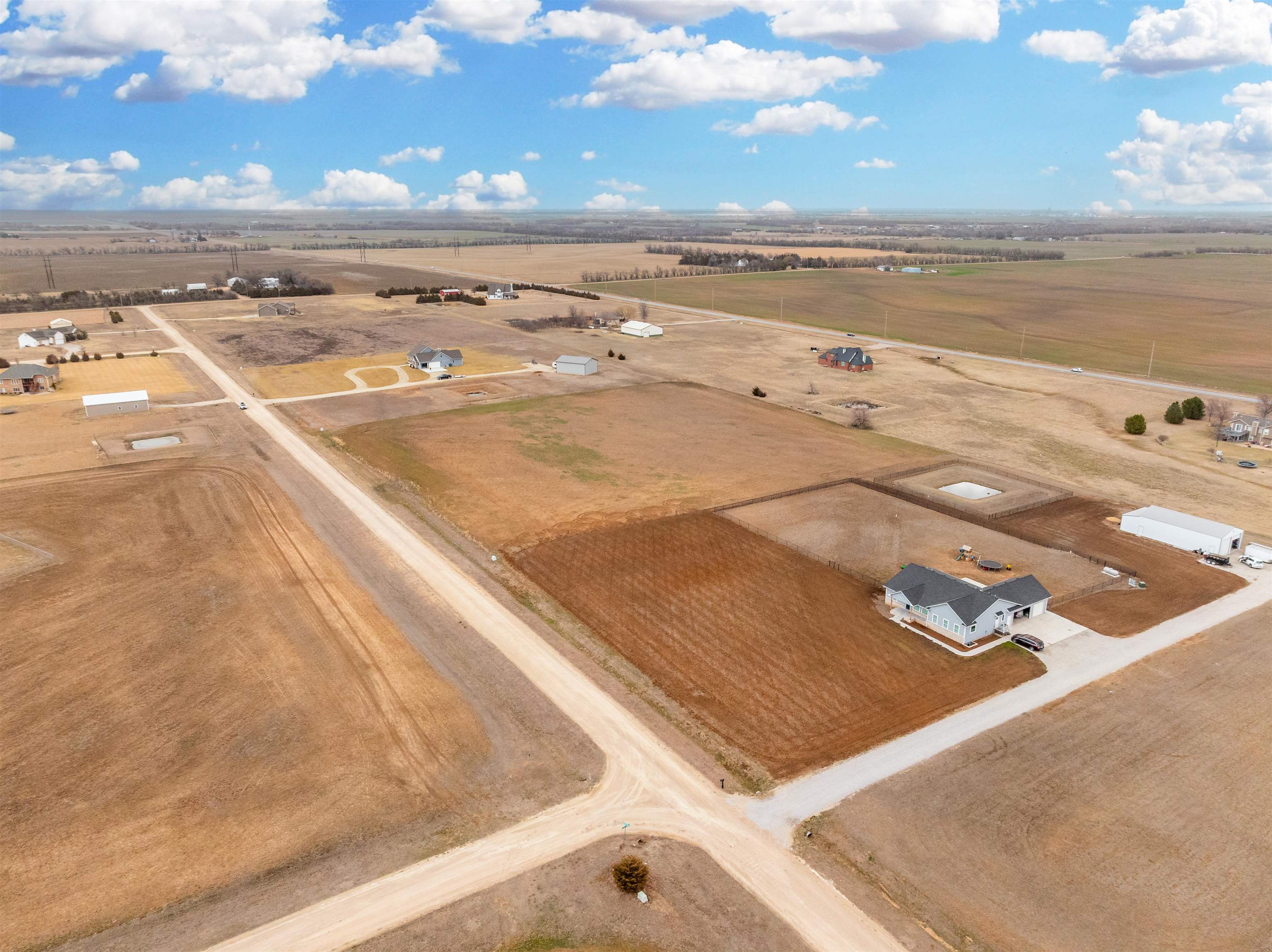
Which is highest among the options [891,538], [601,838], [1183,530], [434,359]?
[434,359]

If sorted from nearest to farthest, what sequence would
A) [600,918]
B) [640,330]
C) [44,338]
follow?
[600,918] → [44,338] → [640,330]

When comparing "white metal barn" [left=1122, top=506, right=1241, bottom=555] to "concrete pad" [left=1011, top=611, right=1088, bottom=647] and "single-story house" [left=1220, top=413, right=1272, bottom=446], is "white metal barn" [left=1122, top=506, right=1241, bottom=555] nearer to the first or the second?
"concrete pad" [left=1011, top=611, right=1088, bottom=647]

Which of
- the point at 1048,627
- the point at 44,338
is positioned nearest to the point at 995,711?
the point at 1048,627

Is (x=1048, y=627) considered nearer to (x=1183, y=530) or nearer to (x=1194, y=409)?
(x=1183, y=530)

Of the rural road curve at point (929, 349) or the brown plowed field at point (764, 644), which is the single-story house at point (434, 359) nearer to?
the brown plowed field at point (764, 644)

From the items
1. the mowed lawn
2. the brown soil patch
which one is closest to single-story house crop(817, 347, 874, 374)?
the mowed lawn

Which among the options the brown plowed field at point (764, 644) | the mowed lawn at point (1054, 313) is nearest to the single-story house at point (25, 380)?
the brown plowed field at point (764, 644)
